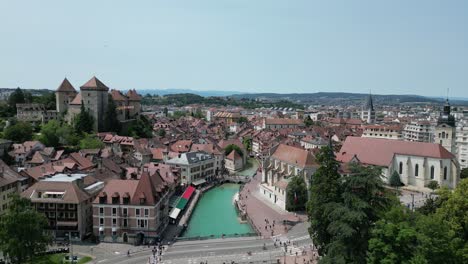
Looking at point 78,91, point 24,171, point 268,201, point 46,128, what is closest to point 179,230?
point 268,201

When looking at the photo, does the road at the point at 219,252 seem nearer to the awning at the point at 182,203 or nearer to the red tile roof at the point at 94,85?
the awning at the point at 182,203

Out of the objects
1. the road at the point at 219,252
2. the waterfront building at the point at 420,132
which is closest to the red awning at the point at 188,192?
the road at the point at 219,252

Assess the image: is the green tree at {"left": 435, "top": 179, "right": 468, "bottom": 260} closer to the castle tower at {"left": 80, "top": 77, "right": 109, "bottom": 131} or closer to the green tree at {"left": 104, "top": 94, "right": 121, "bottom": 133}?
the castle tower at {"left": 80, "top": 77, "right": 109, "bottom": 131}

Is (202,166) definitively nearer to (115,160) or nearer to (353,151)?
(115,160)

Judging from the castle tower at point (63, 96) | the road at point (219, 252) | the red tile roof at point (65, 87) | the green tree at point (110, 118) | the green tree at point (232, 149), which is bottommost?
the road at point (219, 252)

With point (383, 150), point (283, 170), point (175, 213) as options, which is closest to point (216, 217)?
point (175, 213)

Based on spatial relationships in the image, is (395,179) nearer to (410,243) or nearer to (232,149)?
(232,149)
